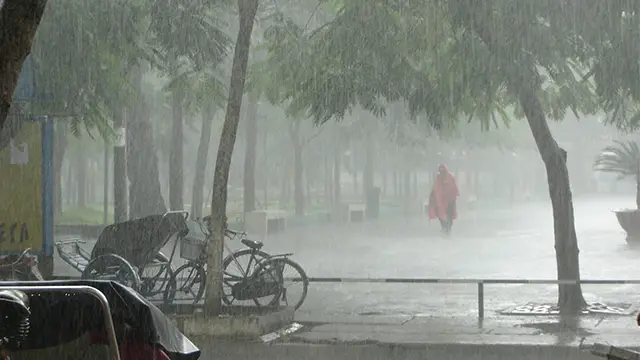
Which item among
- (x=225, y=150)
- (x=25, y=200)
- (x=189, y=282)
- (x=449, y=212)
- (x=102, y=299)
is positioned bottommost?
(x=189, y=282)

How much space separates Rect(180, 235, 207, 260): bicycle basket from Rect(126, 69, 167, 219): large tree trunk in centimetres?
1414

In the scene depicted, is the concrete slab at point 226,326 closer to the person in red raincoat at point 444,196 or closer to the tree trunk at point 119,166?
the tree trunk at point 119,166

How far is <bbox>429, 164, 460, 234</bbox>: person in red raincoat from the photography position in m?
30.7

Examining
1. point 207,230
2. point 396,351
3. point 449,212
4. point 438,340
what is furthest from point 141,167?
point 396,351

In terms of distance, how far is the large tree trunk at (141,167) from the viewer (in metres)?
28.3

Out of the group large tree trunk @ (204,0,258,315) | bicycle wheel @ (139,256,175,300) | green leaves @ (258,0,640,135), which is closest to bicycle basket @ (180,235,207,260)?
bicycle wheel @ (139,256,175,300)

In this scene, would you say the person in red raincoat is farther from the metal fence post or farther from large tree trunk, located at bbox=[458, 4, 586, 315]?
the metal fence post

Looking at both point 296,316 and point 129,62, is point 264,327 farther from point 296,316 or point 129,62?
point 129,62

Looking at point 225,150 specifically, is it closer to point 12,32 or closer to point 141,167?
point 12,32

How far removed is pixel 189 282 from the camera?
13.8m

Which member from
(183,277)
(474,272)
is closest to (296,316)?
(183,277)

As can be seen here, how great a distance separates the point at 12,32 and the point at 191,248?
→ 7.37 meters

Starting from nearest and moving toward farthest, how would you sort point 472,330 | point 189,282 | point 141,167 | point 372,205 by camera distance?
point 472,330
point 189,282
point 141,167
point 372,205

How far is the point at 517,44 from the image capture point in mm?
13562
